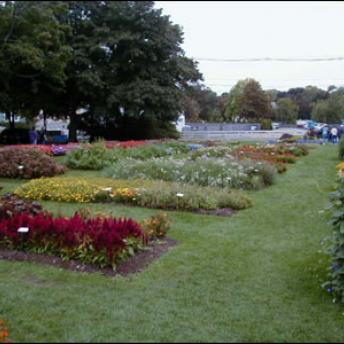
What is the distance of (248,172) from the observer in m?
12.8

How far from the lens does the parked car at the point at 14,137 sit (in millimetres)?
29641

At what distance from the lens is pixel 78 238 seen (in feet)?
19.0

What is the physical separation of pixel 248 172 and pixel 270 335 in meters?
9.16

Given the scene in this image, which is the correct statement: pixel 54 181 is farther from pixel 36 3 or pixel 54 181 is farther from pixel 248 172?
pixel 36 3

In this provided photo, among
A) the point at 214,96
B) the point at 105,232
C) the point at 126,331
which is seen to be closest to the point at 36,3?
the point at 126,331

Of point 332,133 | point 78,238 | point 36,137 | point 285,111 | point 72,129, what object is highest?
point 285,111

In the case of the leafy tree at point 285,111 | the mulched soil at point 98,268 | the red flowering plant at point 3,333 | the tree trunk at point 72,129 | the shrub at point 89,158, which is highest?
the leafy tree at point 285,111

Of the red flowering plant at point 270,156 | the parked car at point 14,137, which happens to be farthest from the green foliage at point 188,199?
the parked car at point 14,137

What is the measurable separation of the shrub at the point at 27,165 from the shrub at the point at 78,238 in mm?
7378

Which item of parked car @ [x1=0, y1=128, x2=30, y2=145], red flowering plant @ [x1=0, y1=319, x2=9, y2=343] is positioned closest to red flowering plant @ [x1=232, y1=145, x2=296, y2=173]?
red flowering plant @ [x1=0, y1=319, x2=9, y2=343]

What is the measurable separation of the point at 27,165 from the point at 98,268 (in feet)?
29.3

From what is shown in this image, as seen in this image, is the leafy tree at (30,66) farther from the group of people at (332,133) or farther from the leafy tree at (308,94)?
the group of people at (332,133)

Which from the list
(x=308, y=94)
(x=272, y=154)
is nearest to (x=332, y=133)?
(x=308, y=94)

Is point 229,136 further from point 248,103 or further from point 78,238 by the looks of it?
point 78,238
